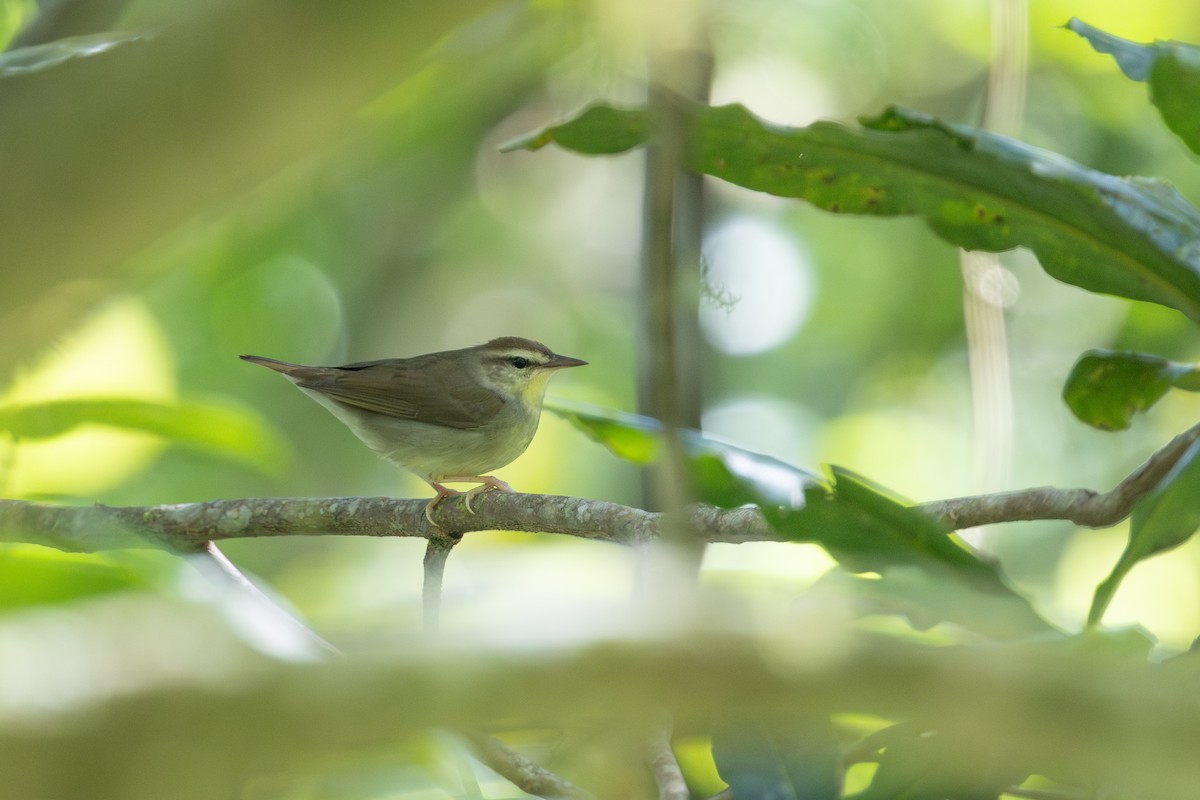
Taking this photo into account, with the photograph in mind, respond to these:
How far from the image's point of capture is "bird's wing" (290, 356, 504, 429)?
15.8ft

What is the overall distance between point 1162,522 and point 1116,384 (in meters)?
0.95

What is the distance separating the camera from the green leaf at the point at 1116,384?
2680 millimetres

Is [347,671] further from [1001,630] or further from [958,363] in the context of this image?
[958,363]

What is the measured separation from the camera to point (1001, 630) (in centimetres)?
139

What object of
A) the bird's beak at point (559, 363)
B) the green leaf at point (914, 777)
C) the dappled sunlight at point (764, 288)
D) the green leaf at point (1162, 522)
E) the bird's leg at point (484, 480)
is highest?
Answer: the dappled sunlight at point (764, 288)

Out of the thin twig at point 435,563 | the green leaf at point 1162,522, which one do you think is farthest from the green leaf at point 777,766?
the thin twig at point 435,563

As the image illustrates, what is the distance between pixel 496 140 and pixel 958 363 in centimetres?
451

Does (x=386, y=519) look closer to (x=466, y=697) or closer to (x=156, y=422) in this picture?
(x=156, y=422)

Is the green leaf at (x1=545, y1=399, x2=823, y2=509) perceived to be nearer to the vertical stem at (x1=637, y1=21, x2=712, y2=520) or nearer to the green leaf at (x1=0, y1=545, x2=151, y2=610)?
the vertical stem at (x1=637, y1=21, x2=712, y2=520)

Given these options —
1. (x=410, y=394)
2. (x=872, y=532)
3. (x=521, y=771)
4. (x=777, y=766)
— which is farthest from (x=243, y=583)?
(x=410, y=394)

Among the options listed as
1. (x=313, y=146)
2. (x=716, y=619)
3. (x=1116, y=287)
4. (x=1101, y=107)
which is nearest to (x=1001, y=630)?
(x=716, y=619)

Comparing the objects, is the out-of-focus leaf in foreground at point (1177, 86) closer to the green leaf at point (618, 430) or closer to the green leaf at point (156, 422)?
the green leaf at point (618, 430)

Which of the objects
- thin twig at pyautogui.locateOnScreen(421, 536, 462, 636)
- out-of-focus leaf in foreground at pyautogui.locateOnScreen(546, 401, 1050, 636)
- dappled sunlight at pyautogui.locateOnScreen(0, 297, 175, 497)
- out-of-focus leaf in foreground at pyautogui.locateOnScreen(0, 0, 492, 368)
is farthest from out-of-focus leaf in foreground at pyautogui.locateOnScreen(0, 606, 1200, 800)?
dappled sunlight at pyautogui.locateOnScreen(0, 297, 175, 497)

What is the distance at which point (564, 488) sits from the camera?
25.1 feet
